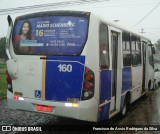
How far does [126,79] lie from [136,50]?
7.03ft

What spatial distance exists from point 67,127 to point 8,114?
2595 mm

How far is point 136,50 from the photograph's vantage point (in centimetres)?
1096

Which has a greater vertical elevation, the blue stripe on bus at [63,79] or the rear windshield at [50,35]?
the rear windshield at [50,35]

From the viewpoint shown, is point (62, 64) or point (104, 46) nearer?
point (62, 64)

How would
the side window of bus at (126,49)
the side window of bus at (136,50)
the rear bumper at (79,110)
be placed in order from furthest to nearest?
1. the side window of bus at (136,50)
2. the side window of bus at (126,49)
3. the rear bumper at (79,110)

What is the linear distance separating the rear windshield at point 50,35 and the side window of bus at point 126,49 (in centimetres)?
278

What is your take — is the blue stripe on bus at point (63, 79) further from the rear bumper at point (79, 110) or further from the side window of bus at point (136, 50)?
the side window of bus at point (136, 50)

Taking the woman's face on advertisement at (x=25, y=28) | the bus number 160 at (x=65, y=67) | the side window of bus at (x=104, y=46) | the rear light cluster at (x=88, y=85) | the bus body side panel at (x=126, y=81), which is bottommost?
the bus body side panel at (x=126, y=81)

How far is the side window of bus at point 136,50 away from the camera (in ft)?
33.9

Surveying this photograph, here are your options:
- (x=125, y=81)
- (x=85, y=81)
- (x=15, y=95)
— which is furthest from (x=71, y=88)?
(x=125, y=81)

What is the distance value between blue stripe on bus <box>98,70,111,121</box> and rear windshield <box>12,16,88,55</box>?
983 mm

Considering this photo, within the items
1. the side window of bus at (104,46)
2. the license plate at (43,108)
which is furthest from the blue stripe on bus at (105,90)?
Result: the license plate at (43,108)

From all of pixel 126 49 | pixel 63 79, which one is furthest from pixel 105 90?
pixel 126 49

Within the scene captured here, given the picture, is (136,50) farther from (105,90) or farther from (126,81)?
(105,90)
